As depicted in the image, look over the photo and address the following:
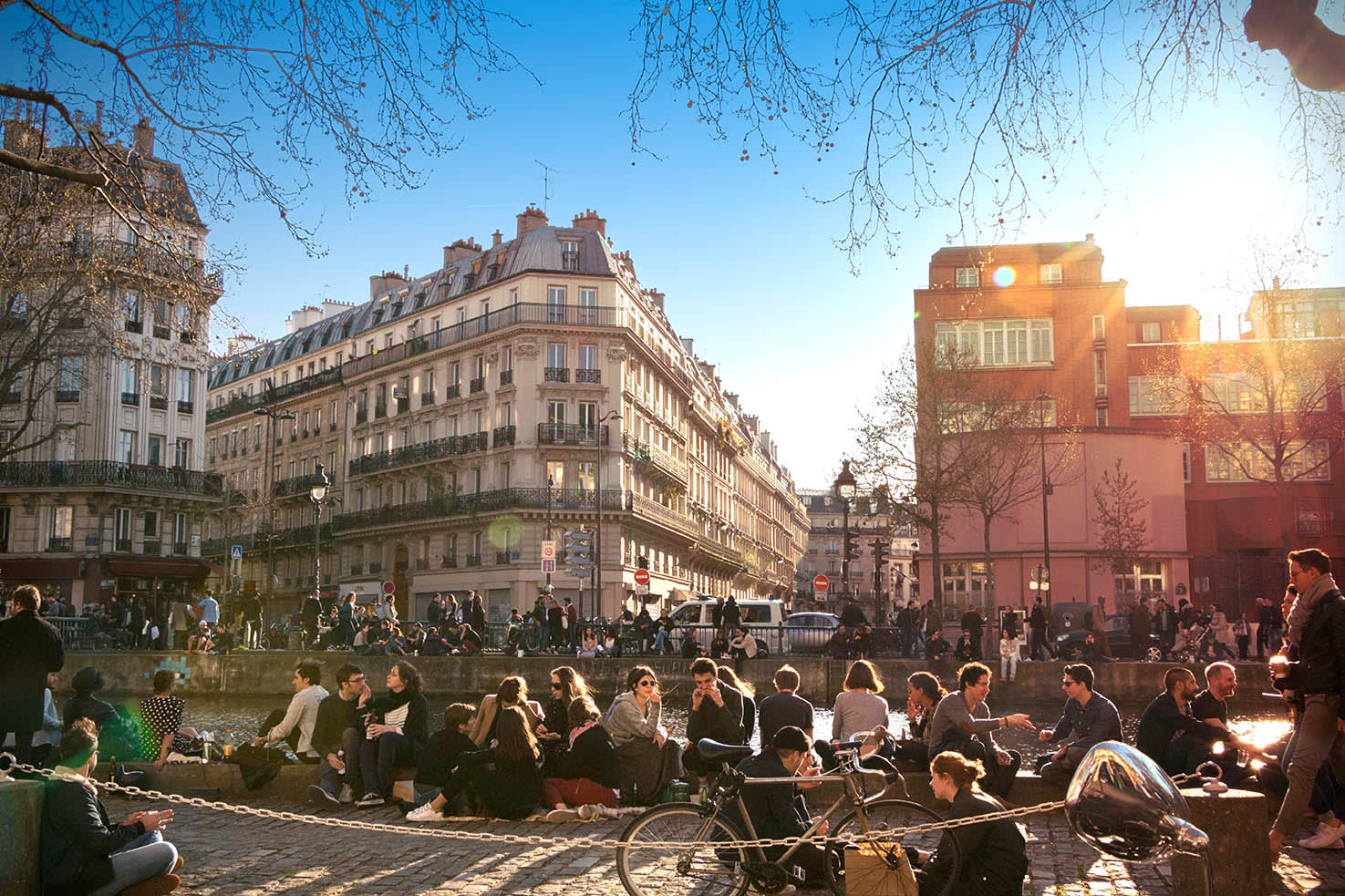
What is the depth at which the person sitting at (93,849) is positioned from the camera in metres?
6.61

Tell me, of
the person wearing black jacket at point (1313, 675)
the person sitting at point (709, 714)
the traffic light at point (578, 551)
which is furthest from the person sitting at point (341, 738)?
the traffic light at point (578, 551)

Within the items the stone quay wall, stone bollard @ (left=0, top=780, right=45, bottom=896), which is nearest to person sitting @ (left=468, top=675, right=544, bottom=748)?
stone bollard @ (left=0, top=780, right=45, bottom=896)

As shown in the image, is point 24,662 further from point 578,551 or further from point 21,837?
point 578,551

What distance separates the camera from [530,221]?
60719mm

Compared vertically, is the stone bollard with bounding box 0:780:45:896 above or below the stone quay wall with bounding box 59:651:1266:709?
above

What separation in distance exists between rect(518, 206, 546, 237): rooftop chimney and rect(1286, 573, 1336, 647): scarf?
2159 inches

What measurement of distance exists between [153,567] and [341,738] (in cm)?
4358

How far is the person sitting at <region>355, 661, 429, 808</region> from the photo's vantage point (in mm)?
11008

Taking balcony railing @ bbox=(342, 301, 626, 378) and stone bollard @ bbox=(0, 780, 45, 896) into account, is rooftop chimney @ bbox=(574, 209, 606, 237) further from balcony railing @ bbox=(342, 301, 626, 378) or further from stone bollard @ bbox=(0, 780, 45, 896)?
stone bollard @ bbox=(0, 780, 45, 896)

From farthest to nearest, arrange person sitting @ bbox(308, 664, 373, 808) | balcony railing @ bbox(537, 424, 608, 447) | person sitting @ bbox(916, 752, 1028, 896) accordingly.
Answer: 1. balcony railing @ bbox(537, 424, 608, 447)
2. person sitting @ bbox(308, 664, 373, 808)
3. person sitting @ bbox(916, 752, 1028, 896)

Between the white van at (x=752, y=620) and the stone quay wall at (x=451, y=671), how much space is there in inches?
99.2

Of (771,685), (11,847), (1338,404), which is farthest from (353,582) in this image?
(11,847)

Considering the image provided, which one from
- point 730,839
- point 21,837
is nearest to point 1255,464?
point 730,839

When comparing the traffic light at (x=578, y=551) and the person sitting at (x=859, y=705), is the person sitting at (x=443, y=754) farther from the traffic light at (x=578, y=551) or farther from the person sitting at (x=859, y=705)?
the traffic light at (x=578, y=551)
